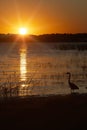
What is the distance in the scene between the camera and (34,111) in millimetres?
10047

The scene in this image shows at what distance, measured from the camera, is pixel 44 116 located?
9438 mm

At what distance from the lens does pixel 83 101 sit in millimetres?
12078

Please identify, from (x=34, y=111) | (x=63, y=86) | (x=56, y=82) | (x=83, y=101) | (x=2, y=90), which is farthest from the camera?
(x=56, y=82)

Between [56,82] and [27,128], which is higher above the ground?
[56,82]

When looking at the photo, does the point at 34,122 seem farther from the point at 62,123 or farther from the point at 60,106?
the point at 60,106

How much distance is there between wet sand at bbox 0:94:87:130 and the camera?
853 cm

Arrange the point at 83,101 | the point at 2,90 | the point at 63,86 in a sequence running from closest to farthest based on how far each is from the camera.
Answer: the point at 83,101 < the point at 2,90 < the point at 63,86

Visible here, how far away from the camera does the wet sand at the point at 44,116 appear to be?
853cm

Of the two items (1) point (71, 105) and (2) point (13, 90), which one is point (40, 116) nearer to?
(1) point (71, 105)

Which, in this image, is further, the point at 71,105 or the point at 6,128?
the point at 71,105

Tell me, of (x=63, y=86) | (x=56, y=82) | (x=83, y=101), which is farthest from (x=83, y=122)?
(x=56, y=82)

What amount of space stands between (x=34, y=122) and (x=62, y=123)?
2.41 feet

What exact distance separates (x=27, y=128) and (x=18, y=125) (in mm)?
321

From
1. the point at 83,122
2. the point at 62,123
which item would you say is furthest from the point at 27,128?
the point at 83,122
